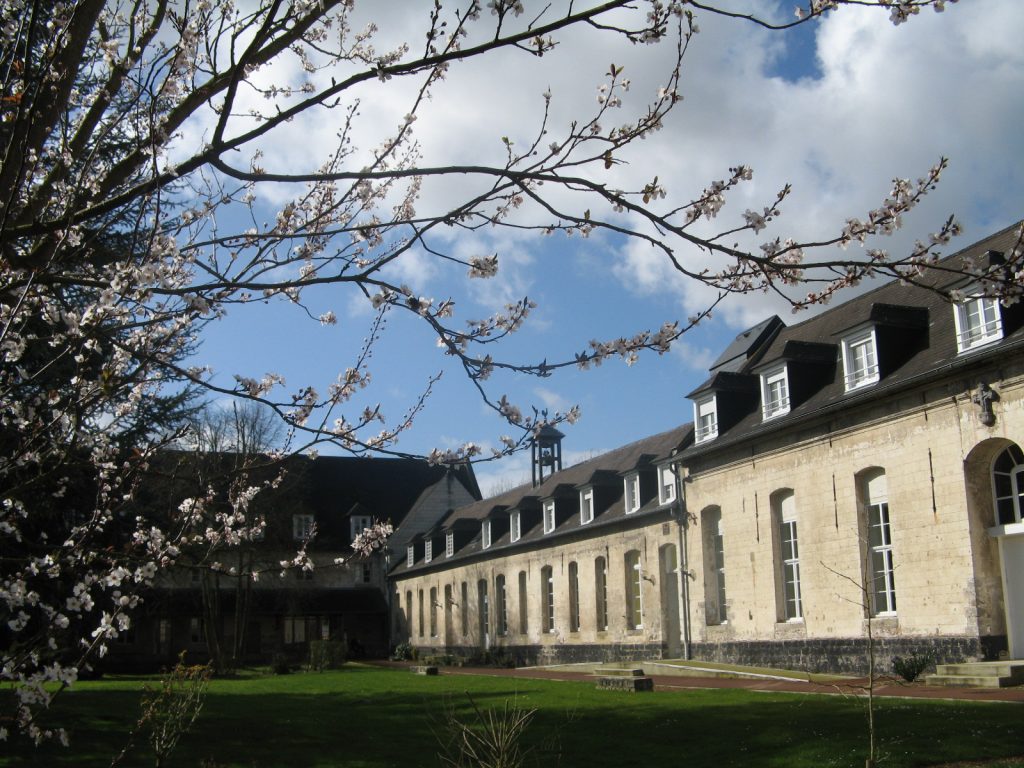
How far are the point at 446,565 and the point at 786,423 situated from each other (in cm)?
2590

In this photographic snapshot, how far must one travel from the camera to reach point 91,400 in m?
4.71

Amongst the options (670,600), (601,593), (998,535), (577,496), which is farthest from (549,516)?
(998,535)

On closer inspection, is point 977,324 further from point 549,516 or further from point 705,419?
point 549,516

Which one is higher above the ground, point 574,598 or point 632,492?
point 632,492

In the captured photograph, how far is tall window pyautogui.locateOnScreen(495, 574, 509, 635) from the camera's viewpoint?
39.4 metres

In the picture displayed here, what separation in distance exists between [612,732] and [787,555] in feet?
34.7

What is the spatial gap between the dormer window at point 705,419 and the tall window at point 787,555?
3013 mm

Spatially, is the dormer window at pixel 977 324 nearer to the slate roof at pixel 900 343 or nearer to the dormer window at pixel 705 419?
the slate roof at pixel 900 343

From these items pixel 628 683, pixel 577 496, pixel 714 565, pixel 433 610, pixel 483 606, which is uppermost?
pixel 577 496

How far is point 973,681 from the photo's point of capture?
54.2 feet

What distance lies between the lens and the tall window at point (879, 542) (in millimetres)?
19500

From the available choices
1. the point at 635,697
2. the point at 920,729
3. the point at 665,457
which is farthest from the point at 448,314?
the point at 665,457

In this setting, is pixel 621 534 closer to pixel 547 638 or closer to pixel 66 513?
pixel 547 638

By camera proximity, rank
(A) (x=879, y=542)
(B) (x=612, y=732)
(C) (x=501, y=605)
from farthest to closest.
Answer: (C) (x=501, y=605)
(A) (x=879, y=542)
(B) (x=612, y=732)
